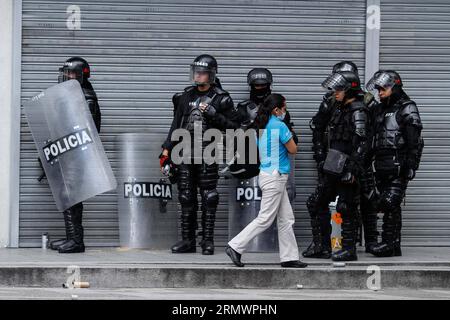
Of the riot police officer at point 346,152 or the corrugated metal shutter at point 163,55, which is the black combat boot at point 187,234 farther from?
the riot police officer at point 346,152

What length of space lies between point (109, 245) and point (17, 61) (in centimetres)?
253

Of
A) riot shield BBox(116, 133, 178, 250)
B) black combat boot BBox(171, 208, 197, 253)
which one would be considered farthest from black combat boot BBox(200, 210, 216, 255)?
riot shield BBox(116, 133, 178, 250)

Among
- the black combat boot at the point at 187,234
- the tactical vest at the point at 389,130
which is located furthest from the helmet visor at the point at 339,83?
the black combat boot at the point at 187,234

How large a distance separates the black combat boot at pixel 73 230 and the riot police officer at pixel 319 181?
2615 millimetres

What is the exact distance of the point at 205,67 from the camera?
13.4 metres

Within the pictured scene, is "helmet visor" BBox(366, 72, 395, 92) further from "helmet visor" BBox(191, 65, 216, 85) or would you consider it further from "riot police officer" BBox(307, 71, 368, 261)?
"helmet visor" BBox(191, 65, 216, 85)

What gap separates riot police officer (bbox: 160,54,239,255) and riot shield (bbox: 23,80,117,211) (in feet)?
2.51

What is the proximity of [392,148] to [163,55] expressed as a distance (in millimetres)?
3163

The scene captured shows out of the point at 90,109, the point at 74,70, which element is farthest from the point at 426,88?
the point at 74,70

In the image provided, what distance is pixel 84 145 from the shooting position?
1352 centimetres

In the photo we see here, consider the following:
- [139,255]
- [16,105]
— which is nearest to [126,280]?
[139,255]

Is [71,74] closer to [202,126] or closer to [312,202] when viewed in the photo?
[202,126]

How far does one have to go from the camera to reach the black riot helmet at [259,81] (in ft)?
46.2

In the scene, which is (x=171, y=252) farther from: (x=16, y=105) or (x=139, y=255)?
(x=16, y=105)
